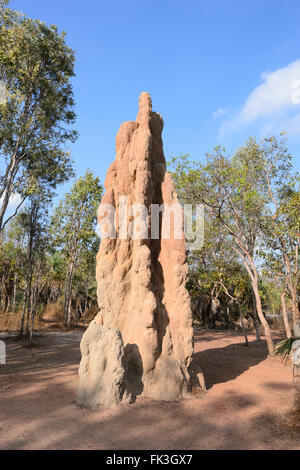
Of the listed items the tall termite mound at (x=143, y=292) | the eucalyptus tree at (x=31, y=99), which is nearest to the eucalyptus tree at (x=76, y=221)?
the eucalyptus tree at (x=31, y=99)

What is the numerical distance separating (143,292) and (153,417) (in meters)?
2.38

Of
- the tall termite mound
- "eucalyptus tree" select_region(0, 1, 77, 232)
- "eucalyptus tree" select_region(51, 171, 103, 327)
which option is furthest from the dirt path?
"eucalyptus tree" select_region(51, 171, 103, 327)

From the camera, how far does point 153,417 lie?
5.51 metres

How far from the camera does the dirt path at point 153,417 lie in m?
4.65

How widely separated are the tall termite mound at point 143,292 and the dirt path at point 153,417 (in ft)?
1.38

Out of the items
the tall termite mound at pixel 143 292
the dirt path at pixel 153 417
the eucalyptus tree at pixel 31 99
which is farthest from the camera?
the eucalyptus tree at pixel 31 99

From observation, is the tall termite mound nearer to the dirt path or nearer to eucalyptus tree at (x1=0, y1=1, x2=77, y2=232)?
the dirt path

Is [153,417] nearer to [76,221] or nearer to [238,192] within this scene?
[238,192]

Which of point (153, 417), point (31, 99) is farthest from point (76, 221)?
point (153, 417)

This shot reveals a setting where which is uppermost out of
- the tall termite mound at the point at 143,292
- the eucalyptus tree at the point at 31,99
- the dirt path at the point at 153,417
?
the eucalyptus tree at the point at 31,99

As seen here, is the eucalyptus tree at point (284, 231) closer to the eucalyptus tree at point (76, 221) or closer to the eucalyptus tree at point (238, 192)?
the eucalyptus tree at point (238, 192)

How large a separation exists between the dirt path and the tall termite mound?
42cm

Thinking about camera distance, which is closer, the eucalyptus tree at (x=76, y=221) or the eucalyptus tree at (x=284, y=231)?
the eucalyptus tree at (x=284, y=231)
